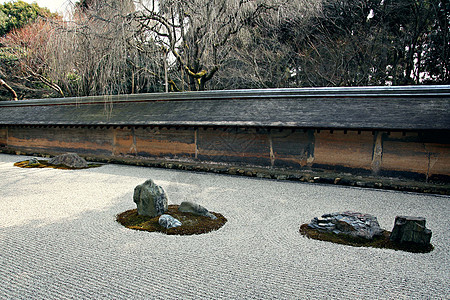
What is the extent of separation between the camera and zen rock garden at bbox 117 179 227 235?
3365mm

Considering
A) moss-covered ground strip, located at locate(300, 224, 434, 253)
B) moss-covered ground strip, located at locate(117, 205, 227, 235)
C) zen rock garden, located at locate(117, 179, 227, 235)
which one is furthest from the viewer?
zen rock garden, located at locate(117, 179, 227, 235)

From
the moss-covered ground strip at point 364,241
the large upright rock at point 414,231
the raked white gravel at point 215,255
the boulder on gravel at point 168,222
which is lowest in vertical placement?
the raked white gravel at point 215,255

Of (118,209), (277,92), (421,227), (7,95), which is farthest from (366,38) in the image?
(7,95)

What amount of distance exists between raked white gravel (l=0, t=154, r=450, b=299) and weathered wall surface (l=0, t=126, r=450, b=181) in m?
0.93

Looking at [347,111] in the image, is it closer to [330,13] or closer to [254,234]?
[254,234]

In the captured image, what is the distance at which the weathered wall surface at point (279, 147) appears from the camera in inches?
209

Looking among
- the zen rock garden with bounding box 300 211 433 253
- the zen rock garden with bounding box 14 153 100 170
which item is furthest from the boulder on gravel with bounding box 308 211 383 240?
the zen rock garden with bounding box 14 153 100 170

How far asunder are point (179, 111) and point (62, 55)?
364 centimetres

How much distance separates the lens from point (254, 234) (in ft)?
10.6

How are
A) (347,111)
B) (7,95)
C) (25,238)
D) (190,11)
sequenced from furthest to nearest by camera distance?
(7,95) < (190,11) < (347,111) < (25,238)

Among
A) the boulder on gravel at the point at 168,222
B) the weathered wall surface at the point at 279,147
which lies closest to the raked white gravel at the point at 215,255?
the boulder on gravel at the point at 168,222

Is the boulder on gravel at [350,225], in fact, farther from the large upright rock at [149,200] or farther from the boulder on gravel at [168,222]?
the large upright rock at [149,200]

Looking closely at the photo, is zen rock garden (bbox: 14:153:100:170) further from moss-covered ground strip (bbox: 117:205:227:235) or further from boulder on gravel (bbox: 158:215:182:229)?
boulder on gravel (bbox: 158:215:182:229)

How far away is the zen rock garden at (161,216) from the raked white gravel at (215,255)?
0.18m
